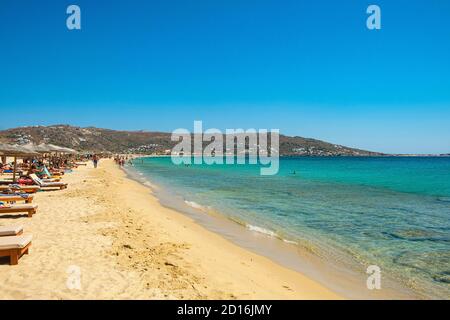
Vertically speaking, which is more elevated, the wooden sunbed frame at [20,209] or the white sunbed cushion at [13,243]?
the white sunbed cushion at [13,243]

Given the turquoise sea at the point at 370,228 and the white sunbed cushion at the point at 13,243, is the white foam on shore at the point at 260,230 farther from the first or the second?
the white sunbed cushion at the point at 13,243

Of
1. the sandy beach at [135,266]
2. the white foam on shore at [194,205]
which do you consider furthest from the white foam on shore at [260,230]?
the white foam on shore at [194,205]

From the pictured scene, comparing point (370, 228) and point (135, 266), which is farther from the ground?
point (135, 266)

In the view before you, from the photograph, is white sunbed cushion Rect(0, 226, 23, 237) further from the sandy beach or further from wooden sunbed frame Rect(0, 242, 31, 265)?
wooden sunbed frame Rect(0, 242, 31, 265)

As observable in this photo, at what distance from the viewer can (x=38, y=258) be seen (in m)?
6.80

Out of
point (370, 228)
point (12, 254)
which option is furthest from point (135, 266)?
point (370, 228)

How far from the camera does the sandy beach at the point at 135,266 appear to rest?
548 centimetres

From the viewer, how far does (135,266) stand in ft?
21.6

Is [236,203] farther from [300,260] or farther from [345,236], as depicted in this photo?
[300,260]

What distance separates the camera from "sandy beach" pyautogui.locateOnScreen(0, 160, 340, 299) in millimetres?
5484

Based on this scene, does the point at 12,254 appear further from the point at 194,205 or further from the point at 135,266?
the point at 194,205

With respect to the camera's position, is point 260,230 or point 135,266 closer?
point 135,266

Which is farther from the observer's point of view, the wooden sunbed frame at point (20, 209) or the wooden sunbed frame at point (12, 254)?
the wooden sunbed frame at point (20, 209)
